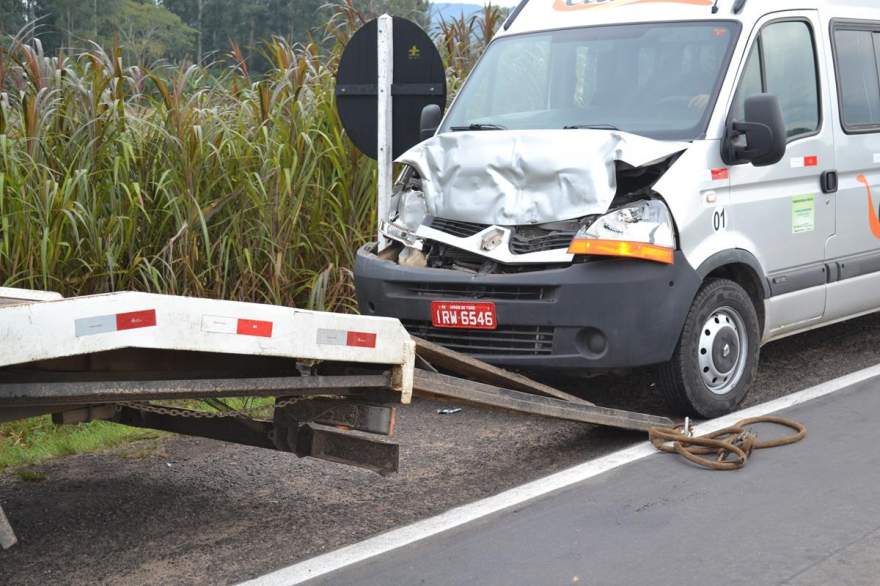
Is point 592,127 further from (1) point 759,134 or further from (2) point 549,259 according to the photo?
(2) point 549,259

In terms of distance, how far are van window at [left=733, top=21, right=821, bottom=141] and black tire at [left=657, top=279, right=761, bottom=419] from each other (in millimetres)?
1009

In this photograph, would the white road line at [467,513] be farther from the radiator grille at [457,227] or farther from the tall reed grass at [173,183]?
the tall reed grass at [173,183]

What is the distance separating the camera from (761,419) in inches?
239

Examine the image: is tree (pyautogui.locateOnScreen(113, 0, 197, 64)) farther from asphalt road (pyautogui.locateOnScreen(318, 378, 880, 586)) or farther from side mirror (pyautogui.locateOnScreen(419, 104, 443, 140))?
asphalt road (pyautogui.locateOnScreen(318, 378, 880, 586))

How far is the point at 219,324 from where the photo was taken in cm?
400

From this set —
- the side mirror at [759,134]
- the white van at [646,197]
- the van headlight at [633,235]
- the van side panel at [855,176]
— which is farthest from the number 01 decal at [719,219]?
the van side panel at [855,176]

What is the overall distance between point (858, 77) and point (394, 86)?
295 centimetres

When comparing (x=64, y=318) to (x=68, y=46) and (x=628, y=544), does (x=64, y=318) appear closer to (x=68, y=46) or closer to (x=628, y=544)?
(x=628, y=544)

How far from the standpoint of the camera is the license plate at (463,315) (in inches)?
237

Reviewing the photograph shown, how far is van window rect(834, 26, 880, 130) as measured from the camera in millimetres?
7422

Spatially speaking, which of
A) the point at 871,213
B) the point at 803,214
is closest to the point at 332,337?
the point at 803,214

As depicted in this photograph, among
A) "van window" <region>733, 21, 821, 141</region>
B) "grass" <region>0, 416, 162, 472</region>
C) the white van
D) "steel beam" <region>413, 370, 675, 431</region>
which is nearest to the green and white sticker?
the white van

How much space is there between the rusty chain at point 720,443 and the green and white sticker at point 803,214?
138 centimetres

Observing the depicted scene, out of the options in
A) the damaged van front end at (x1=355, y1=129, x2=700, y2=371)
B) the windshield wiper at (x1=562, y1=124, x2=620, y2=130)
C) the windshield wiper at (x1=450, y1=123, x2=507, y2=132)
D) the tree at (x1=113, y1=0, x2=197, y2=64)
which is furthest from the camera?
the tree at (x1=113, y1=0, x2=197, y2=64)
